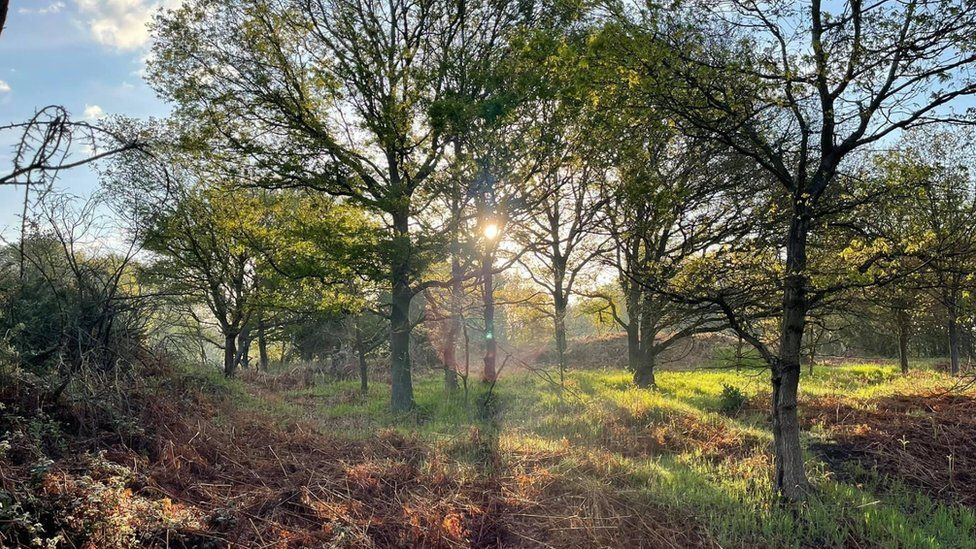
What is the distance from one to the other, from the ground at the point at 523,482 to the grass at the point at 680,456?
0.11 feet

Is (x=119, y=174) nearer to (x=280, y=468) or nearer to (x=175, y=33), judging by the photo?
(x=175, y=33)

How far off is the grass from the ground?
0.03m

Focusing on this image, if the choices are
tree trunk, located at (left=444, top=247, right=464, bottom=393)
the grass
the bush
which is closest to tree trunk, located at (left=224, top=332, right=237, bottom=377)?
the grass

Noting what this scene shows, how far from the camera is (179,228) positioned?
12.6 m

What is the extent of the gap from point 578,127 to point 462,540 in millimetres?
7932

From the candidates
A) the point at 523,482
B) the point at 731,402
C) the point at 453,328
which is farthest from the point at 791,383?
the point at 453,328

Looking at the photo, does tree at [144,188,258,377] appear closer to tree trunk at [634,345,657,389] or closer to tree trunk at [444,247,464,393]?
tree trunk at [444,247,464,393]

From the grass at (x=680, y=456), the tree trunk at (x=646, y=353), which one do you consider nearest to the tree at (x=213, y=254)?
the grass at (x=680, y=456)

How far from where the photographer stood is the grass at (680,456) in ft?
14.5

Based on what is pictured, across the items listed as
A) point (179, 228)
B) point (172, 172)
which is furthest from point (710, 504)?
point (172, 172)

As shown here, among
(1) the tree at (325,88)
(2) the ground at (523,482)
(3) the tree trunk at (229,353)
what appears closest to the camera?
(2) the ground at (523,482)

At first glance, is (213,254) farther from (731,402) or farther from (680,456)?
(731,402)

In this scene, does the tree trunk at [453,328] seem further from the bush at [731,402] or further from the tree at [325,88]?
the bush at [731,402]

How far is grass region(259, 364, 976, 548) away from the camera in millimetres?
4426
